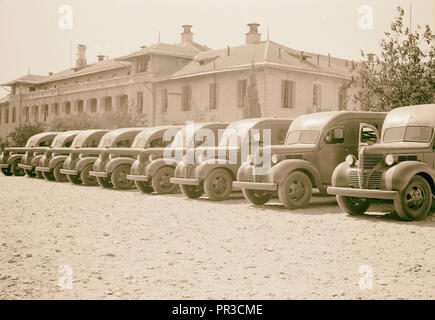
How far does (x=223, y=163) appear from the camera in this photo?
1326 centimetres

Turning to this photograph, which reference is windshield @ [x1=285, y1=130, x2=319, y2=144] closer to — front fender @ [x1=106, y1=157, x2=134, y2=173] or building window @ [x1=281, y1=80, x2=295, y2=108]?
front fender @ [x1=106, y1=157, x2=134, y2=173]

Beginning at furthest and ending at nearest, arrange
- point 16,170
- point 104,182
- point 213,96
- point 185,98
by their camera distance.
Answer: point 185,98, point 213,96, point 16,170, point 104,182

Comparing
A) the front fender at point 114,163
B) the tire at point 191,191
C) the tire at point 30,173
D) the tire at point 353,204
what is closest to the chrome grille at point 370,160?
the tire at point 353,204

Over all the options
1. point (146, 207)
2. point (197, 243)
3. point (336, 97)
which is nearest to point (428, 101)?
point (146, 207)

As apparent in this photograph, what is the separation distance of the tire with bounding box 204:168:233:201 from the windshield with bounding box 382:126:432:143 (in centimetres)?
395

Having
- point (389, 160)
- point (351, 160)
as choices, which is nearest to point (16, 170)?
point (351, 160)

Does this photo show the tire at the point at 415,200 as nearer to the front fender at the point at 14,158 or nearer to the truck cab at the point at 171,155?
the truck cab at the point at 171,155

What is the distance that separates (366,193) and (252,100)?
21748 millimetres

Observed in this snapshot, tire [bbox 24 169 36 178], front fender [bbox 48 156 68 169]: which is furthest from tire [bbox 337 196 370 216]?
tire [bbox 24 169 36 178]

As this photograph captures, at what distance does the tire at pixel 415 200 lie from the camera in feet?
30.7

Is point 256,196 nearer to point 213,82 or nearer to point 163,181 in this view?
point 163,181

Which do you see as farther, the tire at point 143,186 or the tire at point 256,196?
the tire at point 143,186

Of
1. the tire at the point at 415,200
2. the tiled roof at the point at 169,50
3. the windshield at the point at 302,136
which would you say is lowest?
the tire at the point at 415,200

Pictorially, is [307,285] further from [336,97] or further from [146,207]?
[336,97]
